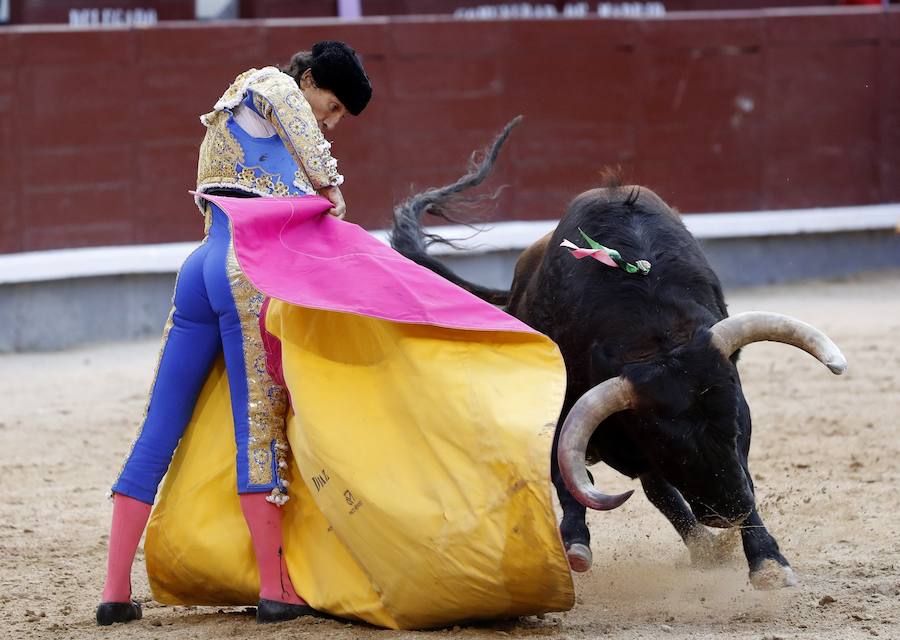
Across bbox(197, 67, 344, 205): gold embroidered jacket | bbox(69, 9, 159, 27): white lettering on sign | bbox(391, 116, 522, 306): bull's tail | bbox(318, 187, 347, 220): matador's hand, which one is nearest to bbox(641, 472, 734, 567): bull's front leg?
bbox(391, 116, 522, 306): bull's tail

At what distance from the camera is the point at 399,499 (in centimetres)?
255

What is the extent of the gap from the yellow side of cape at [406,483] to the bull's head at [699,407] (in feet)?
0.69

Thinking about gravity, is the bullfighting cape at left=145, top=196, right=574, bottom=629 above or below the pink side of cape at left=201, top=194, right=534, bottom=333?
below

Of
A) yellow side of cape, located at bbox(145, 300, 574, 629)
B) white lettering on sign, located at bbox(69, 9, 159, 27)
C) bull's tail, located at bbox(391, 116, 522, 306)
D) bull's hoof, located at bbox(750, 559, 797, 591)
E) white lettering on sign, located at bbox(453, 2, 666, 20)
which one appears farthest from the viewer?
white lettering on sign, located at bbox(453, 2, 666, 20)

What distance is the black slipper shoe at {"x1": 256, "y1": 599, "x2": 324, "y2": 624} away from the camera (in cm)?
279

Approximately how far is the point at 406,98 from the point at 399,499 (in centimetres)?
527

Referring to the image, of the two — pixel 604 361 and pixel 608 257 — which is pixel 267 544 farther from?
pixel 608 257

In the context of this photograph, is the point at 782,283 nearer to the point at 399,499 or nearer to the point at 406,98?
the point at 406,98

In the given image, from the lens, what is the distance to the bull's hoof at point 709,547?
125 inches

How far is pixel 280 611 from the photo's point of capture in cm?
280

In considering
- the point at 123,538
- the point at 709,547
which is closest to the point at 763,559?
the point at 709,547

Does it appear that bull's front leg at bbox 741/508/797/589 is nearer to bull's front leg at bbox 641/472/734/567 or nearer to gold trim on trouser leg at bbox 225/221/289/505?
bull's front leg at bbox 641/472/734/567

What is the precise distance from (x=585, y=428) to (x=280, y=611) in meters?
0.69

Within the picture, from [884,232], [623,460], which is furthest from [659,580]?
[884,232]
